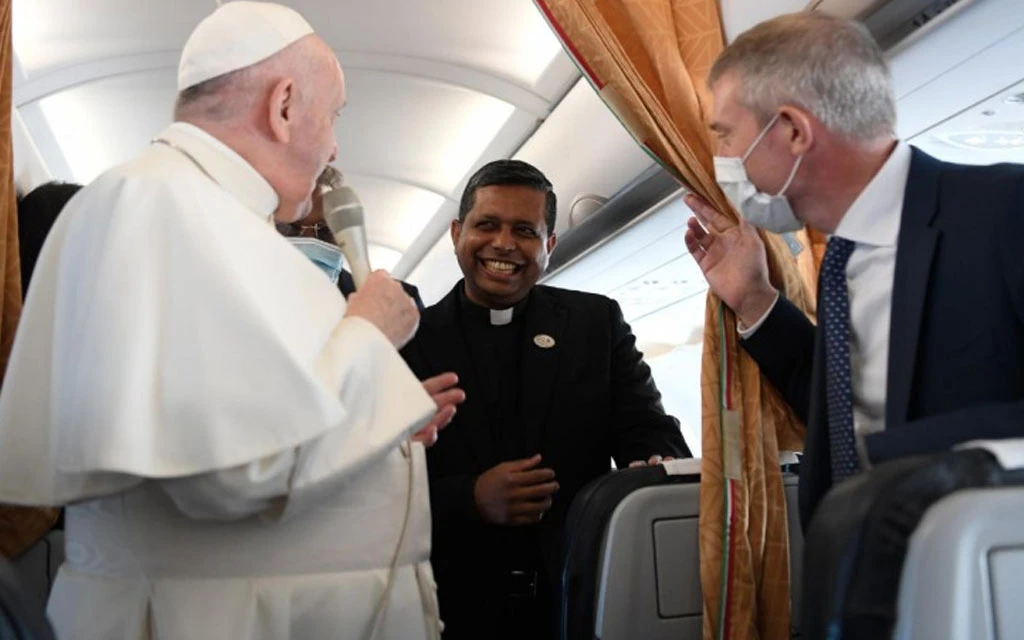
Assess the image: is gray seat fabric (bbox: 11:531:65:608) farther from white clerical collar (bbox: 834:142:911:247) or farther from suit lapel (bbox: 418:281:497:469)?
white clerical collar (bbox: 834:142:911:247)

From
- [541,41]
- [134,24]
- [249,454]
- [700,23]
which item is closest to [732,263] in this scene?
[700,23]

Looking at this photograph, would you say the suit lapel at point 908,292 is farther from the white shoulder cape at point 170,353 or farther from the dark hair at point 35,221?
the dark hair at point 35,221

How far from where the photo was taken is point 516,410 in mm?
3258

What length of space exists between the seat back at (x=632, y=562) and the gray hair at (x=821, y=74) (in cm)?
100

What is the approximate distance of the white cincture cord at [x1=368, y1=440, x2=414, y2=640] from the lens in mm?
1871

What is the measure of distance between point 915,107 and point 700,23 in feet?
3.10

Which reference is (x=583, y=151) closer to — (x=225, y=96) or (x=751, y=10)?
(x=751, y=10)

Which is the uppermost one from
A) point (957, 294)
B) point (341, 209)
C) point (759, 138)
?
point (759, 138)

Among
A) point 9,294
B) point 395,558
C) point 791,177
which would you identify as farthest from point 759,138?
point 9,294

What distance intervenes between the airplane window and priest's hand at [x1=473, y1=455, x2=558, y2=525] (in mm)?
2345

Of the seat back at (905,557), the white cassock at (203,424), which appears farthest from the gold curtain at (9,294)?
the seat back at (905,557)

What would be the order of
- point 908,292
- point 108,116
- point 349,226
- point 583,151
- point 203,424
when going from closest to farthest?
point 203,424 → point 908,292 → point 349,226 → point 583,151 → point 108,116

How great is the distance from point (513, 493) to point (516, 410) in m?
0.51

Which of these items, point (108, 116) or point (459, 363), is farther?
point (108, 116)
